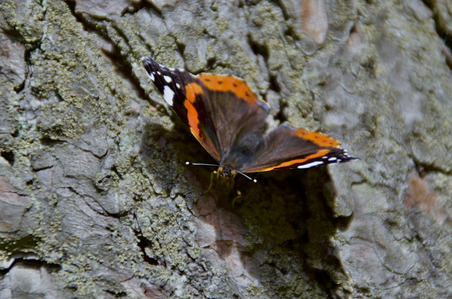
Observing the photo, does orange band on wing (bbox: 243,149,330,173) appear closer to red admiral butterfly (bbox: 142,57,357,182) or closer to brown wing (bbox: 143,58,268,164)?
red admiral butterfly (bbox: 142,57,357,182)

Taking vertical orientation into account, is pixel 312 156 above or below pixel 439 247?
above

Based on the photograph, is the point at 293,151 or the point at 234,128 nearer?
the point at 293,151

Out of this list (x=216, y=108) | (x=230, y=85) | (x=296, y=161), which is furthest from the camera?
(x=216, y=108)

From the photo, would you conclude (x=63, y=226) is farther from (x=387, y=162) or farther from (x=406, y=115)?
(x=406, y=115)

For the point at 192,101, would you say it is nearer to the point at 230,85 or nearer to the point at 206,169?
the point at 230,85

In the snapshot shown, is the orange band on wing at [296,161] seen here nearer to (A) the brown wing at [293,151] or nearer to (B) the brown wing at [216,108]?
(A) the brown wing at [293,151]

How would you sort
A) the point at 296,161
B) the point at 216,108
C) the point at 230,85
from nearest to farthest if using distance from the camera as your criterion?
the point at 296,161 → the point at 230,85 → the point at 216,108

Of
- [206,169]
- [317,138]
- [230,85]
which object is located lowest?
[206,169]

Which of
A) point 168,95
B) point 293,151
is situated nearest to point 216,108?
point 168,95

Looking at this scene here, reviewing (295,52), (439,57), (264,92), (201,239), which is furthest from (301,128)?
(439,57)
